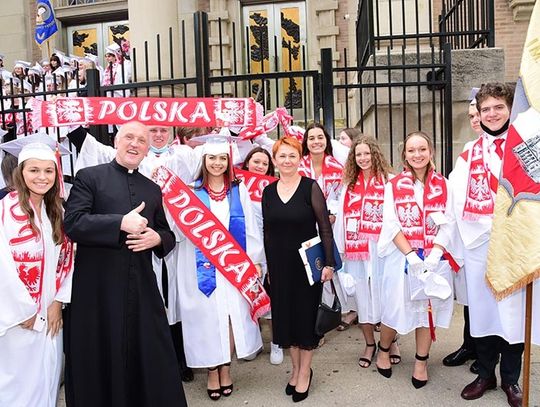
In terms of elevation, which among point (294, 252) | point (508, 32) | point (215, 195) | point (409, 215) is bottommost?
point (294, 252)

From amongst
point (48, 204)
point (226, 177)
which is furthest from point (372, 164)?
point (48, 204)

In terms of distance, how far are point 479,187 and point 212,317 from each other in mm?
2184

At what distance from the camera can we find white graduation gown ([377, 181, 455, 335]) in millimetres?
3877

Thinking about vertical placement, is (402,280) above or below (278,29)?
below

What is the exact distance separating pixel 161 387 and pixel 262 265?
137cm

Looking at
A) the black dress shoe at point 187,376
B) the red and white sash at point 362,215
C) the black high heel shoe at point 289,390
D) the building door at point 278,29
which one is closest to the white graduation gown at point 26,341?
the black dress shoe at point 187,376

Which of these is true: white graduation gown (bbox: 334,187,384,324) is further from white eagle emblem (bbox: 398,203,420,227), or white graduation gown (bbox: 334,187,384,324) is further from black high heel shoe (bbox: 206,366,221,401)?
black high heel shoe (bbox: 206,366,221,401)

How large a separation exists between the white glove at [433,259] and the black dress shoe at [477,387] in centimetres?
89

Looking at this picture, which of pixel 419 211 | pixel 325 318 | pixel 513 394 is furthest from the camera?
pixel 419 211

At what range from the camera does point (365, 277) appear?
4.45 m

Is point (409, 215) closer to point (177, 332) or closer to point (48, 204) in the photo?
point (177, 332)

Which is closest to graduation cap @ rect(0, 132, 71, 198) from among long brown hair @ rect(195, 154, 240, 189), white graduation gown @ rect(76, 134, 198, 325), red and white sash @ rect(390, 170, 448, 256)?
white graduation gown @ rect(76, 134, 198, 325)

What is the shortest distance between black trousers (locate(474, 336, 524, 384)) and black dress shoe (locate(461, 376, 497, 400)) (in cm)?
4

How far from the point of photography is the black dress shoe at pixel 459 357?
4293mm
